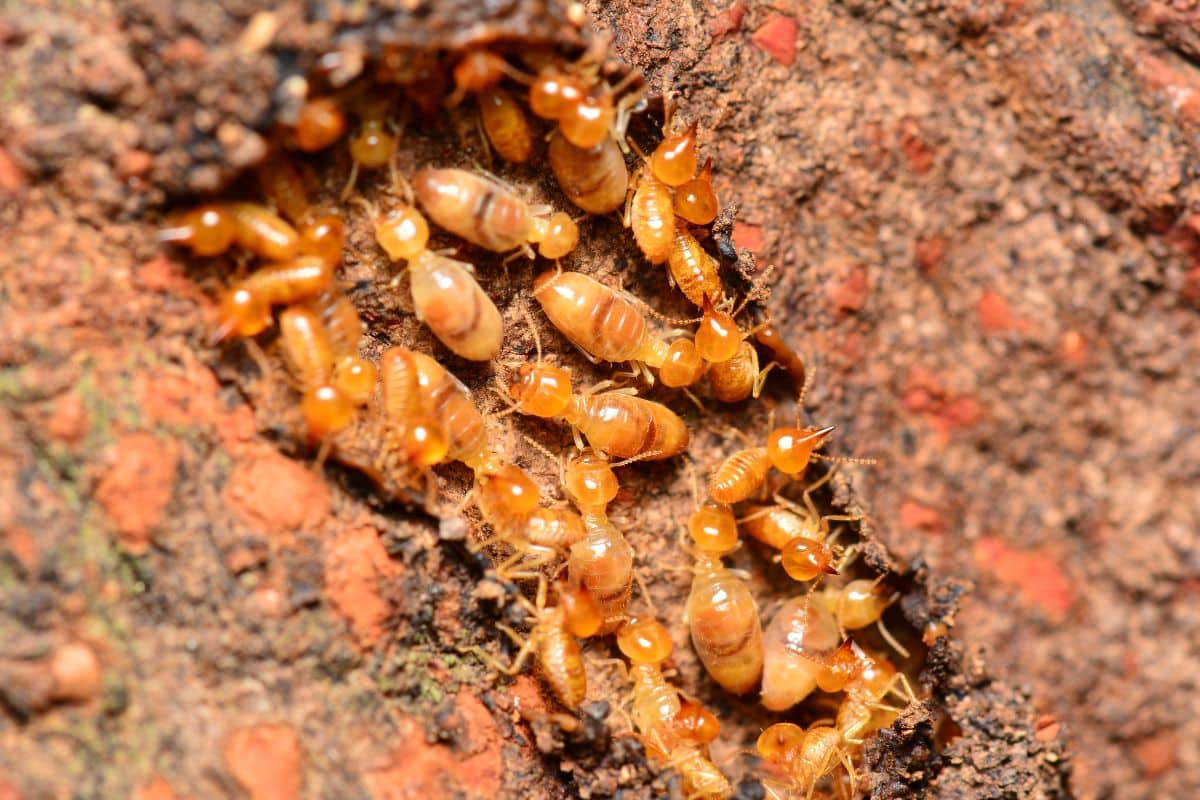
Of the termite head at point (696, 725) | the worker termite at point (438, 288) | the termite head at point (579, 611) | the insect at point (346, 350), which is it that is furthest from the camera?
the termite head at point (696, 725)

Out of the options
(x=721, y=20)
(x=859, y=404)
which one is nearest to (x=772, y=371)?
(x=859, y=404)

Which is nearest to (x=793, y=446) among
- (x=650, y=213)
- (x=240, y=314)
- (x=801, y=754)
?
(x=650, y=213)

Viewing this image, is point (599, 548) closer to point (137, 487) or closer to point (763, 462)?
point (763, 462)

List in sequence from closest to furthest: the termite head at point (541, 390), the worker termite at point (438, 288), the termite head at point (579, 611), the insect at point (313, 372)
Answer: the insect at point (313, 372) → the worker termite at point (438, 288) → the termite head at point (579, 611) → the termite head at point (541, 390)

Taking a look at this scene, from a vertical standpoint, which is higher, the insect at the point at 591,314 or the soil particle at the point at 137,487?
the insect at the point at 591,314

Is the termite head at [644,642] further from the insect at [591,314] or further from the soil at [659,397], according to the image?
the insect at [591,314]

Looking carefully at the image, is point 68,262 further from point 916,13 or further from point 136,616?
point 916,13

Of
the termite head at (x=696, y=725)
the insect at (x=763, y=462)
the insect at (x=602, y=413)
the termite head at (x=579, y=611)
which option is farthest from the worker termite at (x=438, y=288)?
the termite head at (x=696, y=725)

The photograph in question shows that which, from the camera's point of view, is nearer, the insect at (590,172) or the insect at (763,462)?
the insect at (590,172)
